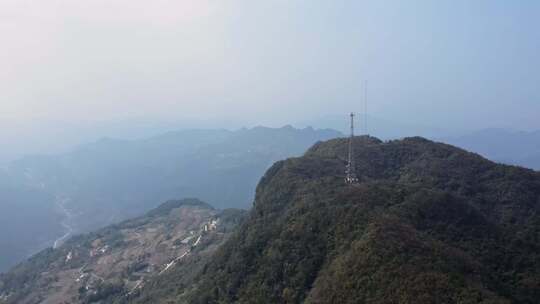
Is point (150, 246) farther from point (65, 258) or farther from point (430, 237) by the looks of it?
point (430, 237)

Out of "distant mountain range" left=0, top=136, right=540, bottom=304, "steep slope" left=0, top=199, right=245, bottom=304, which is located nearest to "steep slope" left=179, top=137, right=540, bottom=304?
"distant mountain range" left=0, top=136, right=540, bottom=304

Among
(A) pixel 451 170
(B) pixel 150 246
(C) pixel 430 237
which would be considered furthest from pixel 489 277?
(B) pixel 150 246

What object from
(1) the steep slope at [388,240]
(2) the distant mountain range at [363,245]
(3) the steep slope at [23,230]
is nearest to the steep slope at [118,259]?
(2) the distant mountain range at [363,245]

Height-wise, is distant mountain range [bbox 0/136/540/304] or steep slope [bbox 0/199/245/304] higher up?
distant mountain range [bbox 0/136/540/304]

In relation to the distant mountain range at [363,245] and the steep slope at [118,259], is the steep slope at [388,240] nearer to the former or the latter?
the distant mountain range at [363,245]

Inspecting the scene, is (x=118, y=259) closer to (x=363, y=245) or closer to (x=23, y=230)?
(x=363, y=245)

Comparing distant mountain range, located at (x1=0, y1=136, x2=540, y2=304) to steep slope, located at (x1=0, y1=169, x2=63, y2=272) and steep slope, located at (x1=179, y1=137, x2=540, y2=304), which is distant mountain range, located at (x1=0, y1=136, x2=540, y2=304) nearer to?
steep slope, located at (x1=179, y1=137, x2=540, y2=304)

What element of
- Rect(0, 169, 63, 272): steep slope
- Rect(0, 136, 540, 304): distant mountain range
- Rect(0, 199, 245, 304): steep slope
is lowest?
Rect(0, 169, 63, 272): steep slope
